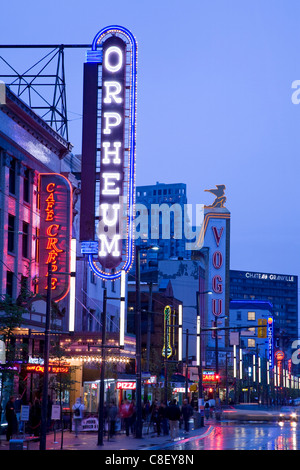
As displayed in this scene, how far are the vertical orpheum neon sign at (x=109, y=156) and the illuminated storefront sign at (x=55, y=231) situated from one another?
459cm

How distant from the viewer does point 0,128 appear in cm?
4562

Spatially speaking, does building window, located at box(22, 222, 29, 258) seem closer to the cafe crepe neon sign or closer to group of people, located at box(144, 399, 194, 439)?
the cafe crepe neon sign

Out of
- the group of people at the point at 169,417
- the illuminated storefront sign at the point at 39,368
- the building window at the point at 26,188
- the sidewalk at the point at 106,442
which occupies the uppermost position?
the building window at the point at 26,188

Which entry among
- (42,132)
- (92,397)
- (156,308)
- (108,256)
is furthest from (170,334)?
(42,132)

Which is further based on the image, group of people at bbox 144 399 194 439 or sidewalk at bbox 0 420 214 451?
group of people at bbox 144 399 194 439

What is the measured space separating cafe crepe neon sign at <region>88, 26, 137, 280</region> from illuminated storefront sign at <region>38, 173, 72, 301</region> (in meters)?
4.57

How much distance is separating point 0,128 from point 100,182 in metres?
11.3

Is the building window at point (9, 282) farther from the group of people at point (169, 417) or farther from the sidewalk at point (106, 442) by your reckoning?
the group of people at point (169, 417)

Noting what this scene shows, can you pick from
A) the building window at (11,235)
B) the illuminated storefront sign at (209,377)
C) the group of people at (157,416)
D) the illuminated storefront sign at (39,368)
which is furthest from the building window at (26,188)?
the illuminated storefront sign at (209,377)

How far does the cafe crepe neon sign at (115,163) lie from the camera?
180 feet

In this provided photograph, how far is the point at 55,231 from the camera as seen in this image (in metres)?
A: 50.3

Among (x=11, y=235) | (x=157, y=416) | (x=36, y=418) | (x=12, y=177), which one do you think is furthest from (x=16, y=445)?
(x=12, y=177)

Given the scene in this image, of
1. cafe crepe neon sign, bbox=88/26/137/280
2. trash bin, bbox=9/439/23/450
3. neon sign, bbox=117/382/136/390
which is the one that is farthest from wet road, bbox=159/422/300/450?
cafe crepe neon sign, bbox=88/26/137/280

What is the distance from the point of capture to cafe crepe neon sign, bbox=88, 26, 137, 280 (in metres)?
54.8
